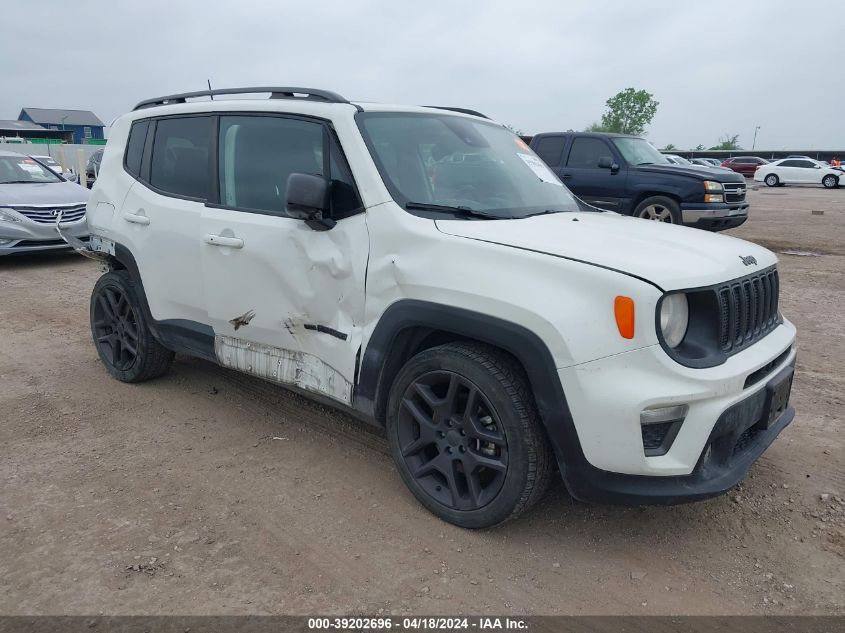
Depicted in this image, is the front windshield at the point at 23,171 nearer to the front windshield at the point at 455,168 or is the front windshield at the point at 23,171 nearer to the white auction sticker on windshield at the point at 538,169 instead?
the front windshield at the point at 455,168

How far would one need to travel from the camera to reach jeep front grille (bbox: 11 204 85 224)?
930 centimetres

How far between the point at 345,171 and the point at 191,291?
53.5 inches

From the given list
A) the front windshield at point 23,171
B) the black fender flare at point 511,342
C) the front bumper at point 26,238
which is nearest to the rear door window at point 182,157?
the black fender flare at point 511,342

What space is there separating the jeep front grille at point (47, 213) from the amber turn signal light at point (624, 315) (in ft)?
28.9

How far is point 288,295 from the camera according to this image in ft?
11.3

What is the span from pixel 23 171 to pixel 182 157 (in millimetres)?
7880

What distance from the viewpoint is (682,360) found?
250 cm

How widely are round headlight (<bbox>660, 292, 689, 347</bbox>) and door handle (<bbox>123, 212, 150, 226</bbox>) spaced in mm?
3222

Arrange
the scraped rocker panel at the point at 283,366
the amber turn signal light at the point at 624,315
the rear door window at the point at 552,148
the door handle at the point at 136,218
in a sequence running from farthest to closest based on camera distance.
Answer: the rear door window at the point at 552,148 < the door handle at the point at 136,218 < the scraped rocker panel at the point at 283,366 < the amber turn signal light at the point at 624,315

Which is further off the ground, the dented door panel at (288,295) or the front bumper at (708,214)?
the dented door panel at (288,295)

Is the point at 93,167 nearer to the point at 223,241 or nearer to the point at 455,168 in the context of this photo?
the point at 223,241

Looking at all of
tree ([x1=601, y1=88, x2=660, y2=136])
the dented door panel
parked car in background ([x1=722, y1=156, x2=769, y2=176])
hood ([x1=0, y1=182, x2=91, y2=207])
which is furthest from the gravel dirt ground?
tree ([x1=601, y1=88, x2=660, y2=136])

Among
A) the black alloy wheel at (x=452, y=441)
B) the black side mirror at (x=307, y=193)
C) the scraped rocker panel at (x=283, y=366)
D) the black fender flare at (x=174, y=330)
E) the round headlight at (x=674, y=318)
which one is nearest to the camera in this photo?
the round headlight at (x=674, y=318)

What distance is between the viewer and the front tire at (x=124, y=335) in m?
4.58
